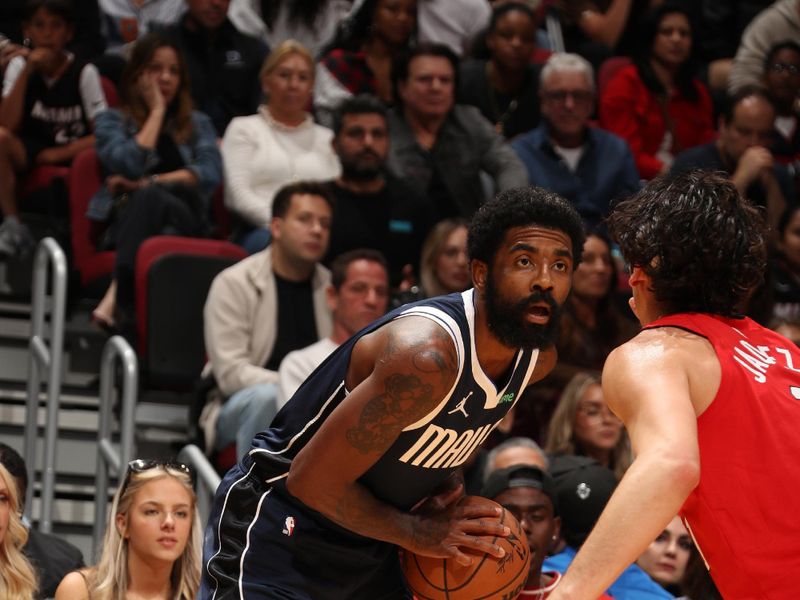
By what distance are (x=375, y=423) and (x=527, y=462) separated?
8.27 ft

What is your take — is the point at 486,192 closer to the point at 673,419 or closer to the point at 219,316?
the point at 219,316

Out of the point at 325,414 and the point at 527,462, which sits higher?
the point at 325,414

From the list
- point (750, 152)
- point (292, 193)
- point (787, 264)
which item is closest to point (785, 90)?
point (750, 152)

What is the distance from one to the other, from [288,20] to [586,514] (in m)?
4.85

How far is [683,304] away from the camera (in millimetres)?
3070

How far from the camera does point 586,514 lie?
6141 millimetres

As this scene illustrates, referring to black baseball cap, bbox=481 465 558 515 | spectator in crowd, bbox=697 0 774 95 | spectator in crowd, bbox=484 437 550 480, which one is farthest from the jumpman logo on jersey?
spectator in crowd, bbox=697 0 774 95

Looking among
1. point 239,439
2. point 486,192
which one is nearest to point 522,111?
point 486,192

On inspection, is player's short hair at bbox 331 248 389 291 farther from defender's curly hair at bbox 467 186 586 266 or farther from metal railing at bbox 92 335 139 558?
defender's curly hair at bbox 467 186 586 266

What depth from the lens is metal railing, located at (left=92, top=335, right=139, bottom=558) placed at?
6.29m

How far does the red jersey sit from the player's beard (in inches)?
33.9

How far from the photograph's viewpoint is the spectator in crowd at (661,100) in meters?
9.73

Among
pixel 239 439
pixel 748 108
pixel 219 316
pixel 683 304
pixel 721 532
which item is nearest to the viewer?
pixel 721 532

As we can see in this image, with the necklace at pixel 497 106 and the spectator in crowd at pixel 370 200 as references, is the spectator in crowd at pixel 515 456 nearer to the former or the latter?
the spectator in crowd at pixel 370 200
